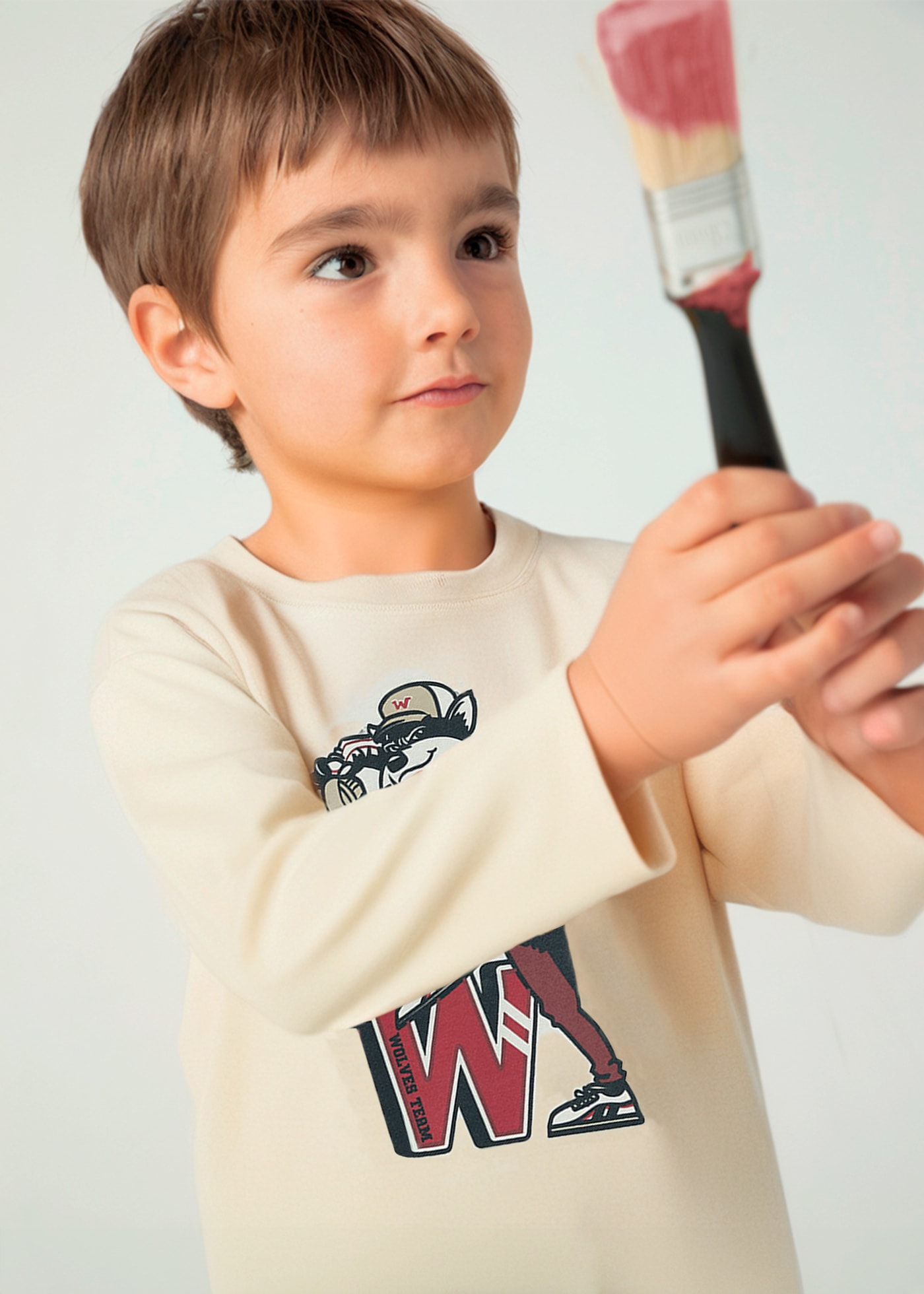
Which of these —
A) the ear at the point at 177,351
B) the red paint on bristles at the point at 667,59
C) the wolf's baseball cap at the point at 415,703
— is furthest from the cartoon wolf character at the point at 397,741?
the red paint on bristles at the point at 667,59

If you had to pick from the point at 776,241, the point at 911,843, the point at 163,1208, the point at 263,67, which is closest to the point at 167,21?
the point at 263,67

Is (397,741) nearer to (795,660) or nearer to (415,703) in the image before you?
(415,703)

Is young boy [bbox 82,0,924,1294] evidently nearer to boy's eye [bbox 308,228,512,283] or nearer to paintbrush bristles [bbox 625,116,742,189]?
boy's eye [bbox 308,228,512,283]

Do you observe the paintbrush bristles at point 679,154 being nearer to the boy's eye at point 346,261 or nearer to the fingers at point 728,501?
the fingers at point 728,501

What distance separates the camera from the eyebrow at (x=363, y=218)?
0.34 meters

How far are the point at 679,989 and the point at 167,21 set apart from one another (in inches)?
12.4

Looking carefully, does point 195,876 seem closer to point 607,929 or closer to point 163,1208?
point 607,929

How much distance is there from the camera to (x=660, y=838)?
257mm

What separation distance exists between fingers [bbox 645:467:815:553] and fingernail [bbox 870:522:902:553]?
0.01 m

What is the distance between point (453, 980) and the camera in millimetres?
296

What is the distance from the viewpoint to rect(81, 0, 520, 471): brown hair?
35 cm

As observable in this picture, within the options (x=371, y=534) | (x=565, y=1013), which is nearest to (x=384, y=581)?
(x=371, y=534)

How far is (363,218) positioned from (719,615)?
16cm

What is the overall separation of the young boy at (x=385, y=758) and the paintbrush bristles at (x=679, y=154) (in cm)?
12
